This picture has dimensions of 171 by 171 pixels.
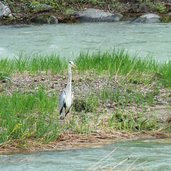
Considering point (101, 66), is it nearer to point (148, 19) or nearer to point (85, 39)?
point (85, 39)

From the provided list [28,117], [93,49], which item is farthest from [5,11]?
[28,117]

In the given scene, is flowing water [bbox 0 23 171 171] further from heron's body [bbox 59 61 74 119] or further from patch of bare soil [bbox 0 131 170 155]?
heron's body [bbox 59 61 74 119]

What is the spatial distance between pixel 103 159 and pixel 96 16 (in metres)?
18.0

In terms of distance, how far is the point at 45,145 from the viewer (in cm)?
800

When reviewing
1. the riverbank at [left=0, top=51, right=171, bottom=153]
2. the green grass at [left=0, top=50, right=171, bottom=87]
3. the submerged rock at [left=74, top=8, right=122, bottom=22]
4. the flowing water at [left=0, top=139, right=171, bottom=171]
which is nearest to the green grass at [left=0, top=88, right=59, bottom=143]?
the riverbank at [left=0, top=51, right=171, bottom=153]

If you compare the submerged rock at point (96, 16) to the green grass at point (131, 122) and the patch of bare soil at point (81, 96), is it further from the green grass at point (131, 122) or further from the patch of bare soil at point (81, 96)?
the green grass at point (131, 122)

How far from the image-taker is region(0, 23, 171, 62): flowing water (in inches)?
701

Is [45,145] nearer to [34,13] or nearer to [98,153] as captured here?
[98,153]

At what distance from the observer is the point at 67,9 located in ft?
85.3

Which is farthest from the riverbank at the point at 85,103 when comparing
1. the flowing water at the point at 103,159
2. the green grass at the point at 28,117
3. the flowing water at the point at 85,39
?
the flowing water at the point at 85,39

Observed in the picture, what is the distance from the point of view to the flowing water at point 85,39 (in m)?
17.8

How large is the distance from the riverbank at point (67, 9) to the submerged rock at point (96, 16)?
180 millimetres

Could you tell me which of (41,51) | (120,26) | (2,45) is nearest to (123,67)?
(41,51)

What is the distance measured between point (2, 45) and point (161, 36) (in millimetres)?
4420
